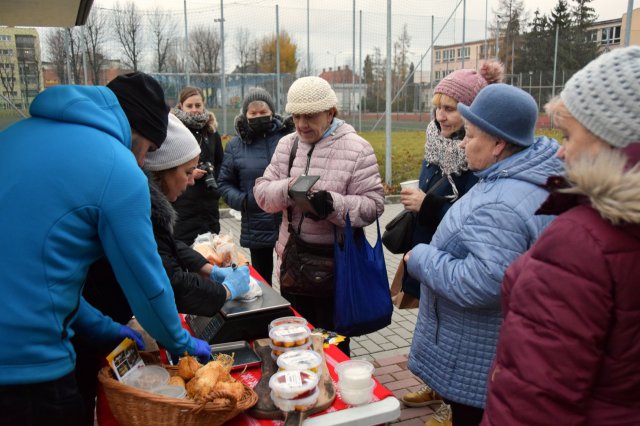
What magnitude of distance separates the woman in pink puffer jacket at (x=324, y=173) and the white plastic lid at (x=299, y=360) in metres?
1.11

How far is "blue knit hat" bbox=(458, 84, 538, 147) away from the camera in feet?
6.53

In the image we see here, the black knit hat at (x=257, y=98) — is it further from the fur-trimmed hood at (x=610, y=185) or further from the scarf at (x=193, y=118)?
the fur-trimmed hood at (x=610, y=185)

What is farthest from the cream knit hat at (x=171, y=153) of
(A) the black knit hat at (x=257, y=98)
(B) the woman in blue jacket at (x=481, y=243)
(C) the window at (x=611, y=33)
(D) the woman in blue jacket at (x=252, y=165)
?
(C) the window at (x=611, y=33)

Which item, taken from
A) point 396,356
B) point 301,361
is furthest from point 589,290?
point 396,356

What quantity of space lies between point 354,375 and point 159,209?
2.92 ft

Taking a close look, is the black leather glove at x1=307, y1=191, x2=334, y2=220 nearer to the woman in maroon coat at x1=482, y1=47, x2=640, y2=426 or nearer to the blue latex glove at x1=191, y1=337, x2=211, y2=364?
the blue latex glove at x1=191, y1=337, x2=211, y2=364

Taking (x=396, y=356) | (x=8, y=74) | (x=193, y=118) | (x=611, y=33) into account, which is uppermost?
(x=611, y=33)

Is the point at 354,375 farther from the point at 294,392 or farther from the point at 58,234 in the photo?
the point at 58,234

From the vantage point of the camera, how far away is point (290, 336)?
193 cm

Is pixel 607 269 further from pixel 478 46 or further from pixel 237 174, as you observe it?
pixel 478 46

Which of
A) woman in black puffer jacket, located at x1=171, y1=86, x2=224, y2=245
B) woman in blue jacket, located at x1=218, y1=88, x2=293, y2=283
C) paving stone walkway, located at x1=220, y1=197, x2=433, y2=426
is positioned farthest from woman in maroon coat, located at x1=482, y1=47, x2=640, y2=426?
woman in black puffer jacket, located at x1=171, y1=86, x2=224, y2=245

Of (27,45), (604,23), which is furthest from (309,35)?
(604,23)

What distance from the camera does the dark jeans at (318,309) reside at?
9.96ft

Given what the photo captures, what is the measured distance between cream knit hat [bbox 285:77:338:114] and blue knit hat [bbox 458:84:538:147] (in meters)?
1.06
